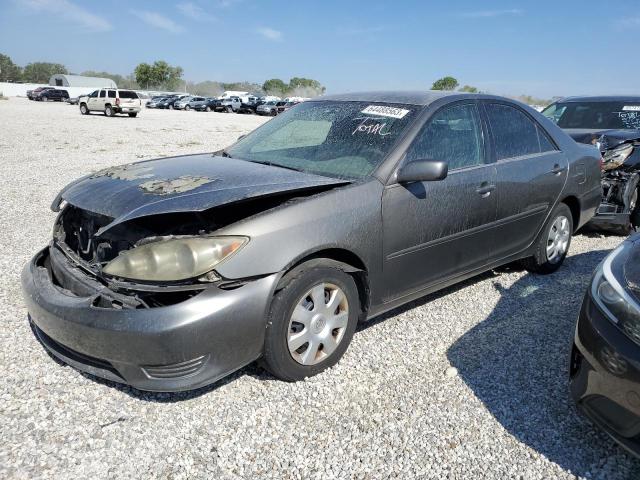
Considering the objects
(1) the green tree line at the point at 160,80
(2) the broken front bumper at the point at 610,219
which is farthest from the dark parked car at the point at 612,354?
(1) the green tree line at the point at 160,80

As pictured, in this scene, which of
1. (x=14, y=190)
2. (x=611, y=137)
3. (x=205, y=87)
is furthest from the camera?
(x=205, y=87)

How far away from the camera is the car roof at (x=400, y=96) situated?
3.56 metres

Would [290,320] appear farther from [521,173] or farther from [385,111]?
[521,173]

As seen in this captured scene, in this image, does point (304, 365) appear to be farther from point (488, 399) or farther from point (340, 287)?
point (488, 399)

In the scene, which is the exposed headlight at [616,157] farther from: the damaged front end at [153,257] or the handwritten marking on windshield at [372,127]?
the damaged front end at [153,257]

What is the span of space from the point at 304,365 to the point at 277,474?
678mm

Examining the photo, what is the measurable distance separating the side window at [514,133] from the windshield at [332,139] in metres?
0.86

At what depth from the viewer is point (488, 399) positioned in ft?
9.02

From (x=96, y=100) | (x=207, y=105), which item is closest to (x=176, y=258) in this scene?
(x=96, y=100)

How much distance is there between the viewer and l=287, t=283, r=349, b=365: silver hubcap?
8.82 ft


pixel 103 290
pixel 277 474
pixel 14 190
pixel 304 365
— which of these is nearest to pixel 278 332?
pixel 304 365

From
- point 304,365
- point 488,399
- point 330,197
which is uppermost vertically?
point 330,197

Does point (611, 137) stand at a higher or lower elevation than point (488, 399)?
higher

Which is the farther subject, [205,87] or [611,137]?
[205,87]
